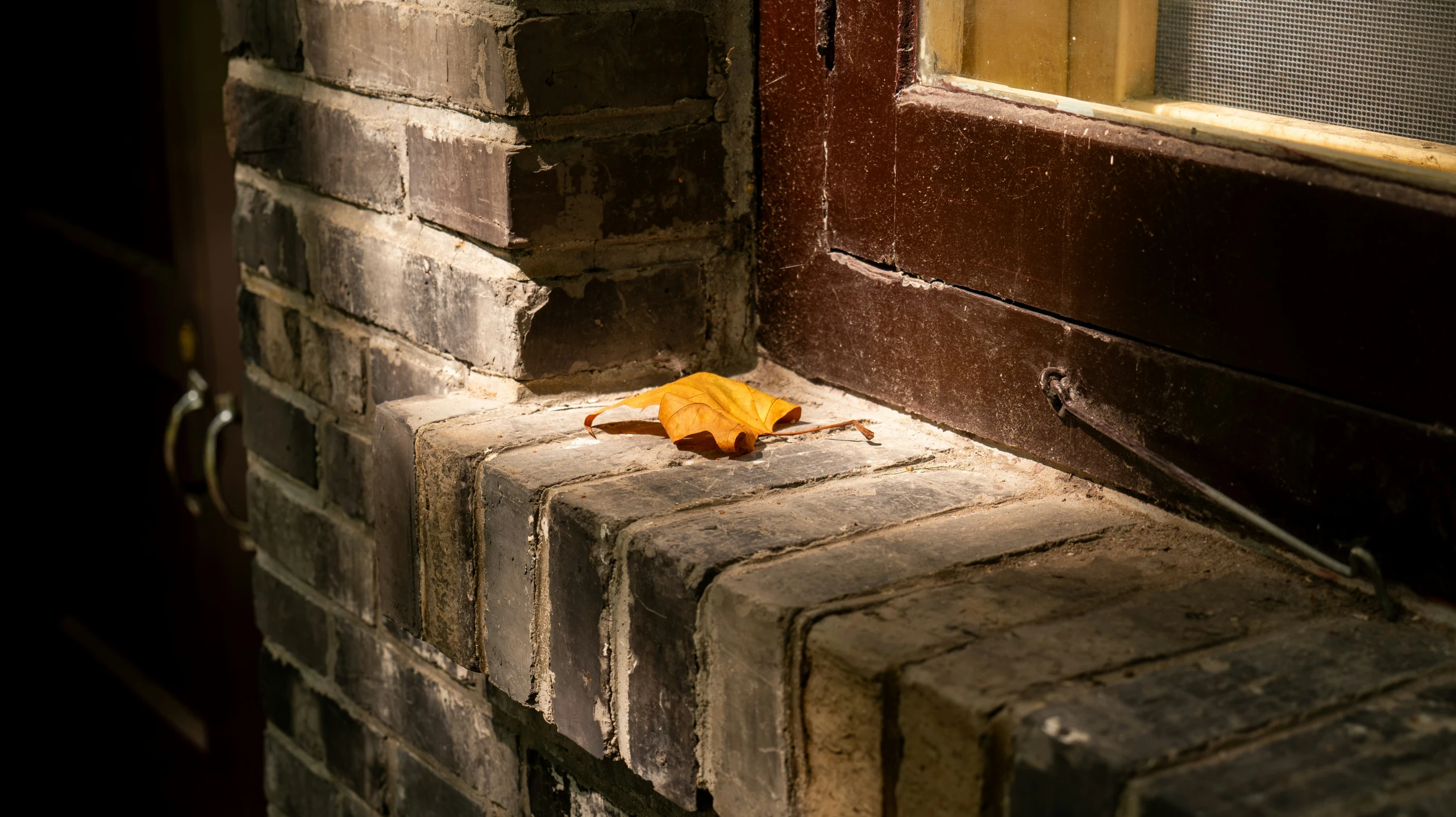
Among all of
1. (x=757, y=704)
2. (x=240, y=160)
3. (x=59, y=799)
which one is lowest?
(x=59, y=799)

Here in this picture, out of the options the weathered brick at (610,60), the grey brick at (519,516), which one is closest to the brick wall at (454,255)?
the weathered brick at (610,60)

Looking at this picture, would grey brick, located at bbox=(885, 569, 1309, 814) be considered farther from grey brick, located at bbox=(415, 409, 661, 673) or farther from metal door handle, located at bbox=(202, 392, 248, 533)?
metal door handle, located at bbox=(202, 392, 248, 533)

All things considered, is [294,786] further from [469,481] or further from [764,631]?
[764,631]

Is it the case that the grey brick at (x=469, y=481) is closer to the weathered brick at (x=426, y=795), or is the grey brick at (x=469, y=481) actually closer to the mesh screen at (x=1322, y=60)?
the weathered brick at (x=426, y=795)

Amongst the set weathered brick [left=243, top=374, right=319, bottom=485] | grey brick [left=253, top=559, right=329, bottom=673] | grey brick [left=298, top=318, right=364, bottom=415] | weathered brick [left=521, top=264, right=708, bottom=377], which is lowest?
grey brick [left=253, top=559, right=329, bottom=673]

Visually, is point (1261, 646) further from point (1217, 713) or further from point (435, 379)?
point (435, 379)

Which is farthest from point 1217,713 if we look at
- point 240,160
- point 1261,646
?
point 240,160

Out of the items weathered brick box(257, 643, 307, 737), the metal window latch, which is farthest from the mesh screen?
weathered brick box(257, 643, 307, 737)
